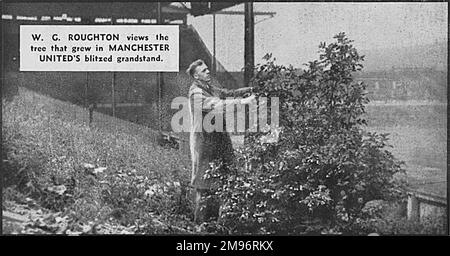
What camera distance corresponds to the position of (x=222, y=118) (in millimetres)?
3998

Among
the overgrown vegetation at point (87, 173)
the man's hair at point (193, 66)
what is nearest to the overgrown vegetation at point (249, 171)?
the overgrown vegetation at point (87, 173)

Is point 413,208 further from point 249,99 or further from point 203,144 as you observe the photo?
point 203,144

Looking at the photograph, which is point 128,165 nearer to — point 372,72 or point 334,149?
point 334,149

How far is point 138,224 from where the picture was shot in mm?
4000

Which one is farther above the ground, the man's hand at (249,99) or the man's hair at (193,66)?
the man's hair at (193,66)

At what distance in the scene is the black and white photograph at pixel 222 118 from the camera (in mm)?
3975
